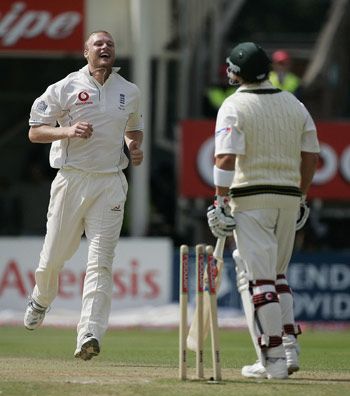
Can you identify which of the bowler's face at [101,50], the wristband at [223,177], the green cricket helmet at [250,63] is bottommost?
the wristband at [223,177]

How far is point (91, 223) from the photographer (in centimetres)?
913

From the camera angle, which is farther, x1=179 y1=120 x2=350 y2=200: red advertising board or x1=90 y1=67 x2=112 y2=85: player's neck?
x1=179 y1=120 x2=350 y2=200: red advertising board

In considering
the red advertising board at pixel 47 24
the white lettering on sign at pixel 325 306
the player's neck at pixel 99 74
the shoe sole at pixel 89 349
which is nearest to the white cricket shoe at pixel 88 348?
the shoe sole at pixel 89 349

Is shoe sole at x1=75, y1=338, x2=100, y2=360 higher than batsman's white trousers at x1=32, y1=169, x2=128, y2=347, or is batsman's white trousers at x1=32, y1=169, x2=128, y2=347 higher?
batsman's white trousers at x1=32, y1=169, x2=128, y2=347

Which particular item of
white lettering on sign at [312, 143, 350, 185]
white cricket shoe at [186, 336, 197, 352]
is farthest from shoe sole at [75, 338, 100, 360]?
white lettering on sign at [312, 143, 350, 185]

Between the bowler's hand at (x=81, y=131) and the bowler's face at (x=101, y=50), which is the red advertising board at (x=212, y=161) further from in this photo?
the bowler's hand at (x=81, y=131)

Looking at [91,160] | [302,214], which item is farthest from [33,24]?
[302,214]

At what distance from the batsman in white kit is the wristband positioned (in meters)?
1.17

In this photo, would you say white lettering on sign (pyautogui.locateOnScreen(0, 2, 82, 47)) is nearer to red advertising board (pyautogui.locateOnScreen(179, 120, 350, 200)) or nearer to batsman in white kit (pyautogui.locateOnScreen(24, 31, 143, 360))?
red advertising board (pyautogui.locateOnScreen(179, 120, 350, 200))

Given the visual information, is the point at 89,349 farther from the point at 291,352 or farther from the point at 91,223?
the point at 291,352

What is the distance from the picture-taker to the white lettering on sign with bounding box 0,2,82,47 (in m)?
19.8

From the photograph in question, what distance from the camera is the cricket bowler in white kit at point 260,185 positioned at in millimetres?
8117

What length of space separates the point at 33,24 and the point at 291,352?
12.2 m

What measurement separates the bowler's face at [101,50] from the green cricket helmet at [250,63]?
1.02m
